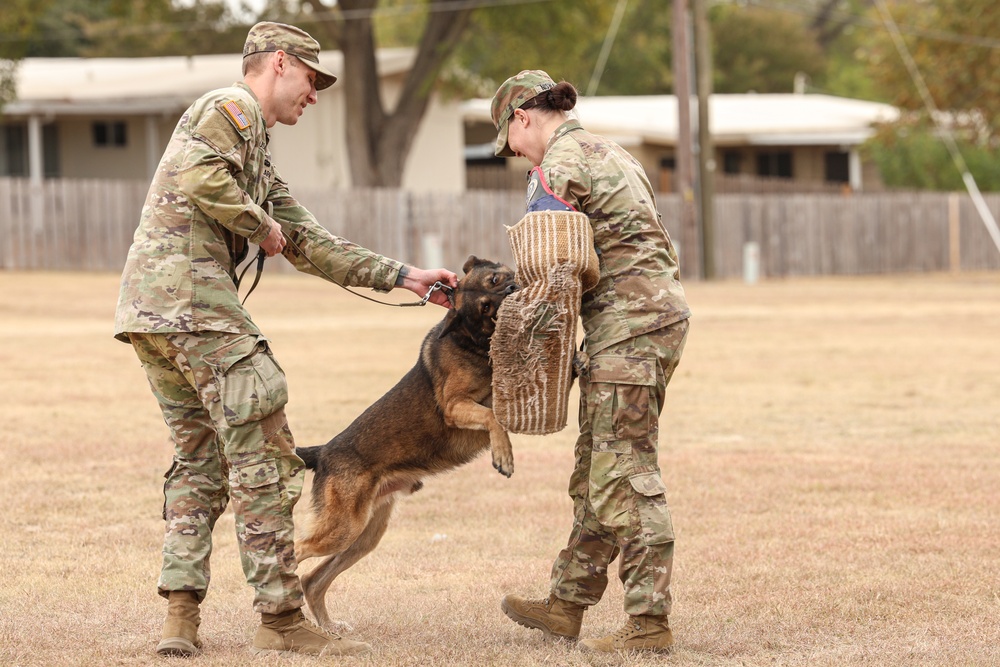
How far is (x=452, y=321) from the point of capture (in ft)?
19.4

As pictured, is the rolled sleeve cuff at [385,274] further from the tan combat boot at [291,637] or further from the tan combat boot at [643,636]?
the tan combat boot at [643,636]

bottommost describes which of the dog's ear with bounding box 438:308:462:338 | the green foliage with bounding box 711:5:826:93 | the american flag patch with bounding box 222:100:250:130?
the dog's ear with bounding box 438:308:462:338

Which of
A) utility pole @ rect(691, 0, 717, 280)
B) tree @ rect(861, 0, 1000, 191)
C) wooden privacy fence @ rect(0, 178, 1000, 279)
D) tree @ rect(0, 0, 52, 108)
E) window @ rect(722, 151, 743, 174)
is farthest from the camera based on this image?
window @ rect(722, 151, 743, 174)

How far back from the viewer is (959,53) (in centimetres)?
3472

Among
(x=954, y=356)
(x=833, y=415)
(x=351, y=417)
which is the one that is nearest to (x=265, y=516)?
(x=351, y=417)

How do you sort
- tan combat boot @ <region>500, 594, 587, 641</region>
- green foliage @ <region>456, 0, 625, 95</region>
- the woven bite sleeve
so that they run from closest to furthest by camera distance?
the woven bite sleeve → tan combat boot @ <region>500, 594, 587, 641</region> → green foliage @ <region>456, 0, 625, 95</region>

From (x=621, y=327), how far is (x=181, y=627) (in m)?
2.04

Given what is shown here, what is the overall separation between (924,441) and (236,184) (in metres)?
7.14

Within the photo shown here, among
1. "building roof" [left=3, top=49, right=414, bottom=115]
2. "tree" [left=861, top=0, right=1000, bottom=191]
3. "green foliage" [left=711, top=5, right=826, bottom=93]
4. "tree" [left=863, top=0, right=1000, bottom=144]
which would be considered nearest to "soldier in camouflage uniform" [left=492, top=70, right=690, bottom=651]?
"building roof" [left=3, top=49, right=414, bottom=115]

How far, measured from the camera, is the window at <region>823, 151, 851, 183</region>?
156 feet

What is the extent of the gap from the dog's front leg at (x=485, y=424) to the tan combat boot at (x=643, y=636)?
31.9 inches

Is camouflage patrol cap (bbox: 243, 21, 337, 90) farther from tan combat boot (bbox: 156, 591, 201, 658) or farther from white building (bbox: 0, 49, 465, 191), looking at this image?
white building (bbox: 0, 49, 465, 191)

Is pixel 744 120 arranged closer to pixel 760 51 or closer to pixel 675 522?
pixel 760 51

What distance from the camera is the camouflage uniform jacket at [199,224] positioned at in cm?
494
